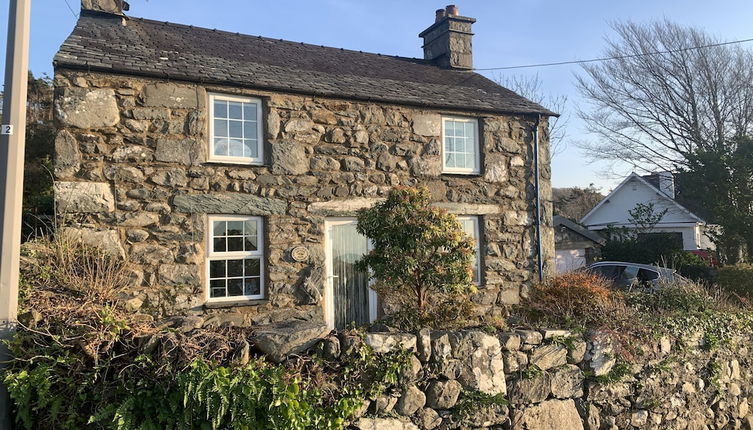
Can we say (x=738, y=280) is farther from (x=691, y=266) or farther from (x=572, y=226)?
(x=572, y=226)

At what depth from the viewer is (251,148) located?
8500 mm

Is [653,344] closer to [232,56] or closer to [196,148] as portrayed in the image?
[196,148]

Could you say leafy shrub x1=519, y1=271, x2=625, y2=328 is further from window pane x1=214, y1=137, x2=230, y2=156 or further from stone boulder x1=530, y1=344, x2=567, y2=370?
window pane x1=214, y1=137, x2=230, y2=156

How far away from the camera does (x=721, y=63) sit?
68.7 ft

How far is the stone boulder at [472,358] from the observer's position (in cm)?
496

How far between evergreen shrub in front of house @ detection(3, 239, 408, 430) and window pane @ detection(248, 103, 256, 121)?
4.60 m

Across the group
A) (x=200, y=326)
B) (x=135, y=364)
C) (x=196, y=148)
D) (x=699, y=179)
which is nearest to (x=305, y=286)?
(x=196, y=148)

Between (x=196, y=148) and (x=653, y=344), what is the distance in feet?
22.6

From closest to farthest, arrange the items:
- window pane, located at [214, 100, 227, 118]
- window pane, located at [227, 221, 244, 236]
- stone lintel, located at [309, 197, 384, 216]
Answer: window pane, located at [227, 221, 244, 236] → window pane, located at [214, 100, 227, 118] → stone lintel, located at [309, 197, 384, 216]

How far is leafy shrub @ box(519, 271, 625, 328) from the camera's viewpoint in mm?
6086

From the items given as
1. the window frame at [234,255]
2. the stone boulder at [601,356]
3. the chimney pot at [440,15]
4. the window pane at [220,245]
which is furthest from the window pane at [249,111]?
the chimney pot at [440,15]

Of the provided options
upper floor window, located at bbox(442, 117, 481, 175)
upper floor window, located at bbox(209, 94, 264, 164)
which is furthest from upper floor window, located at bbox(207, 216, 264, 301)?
upper floor window, located at bbox(442, 117, 481, 175)

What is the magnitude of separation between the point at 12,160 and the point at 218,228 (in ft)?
12.6

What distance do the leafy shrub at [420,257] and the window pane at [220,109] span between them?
3.69m
